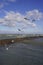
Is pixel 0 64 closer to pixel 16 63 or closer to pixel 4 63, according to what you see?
pixel 4 63

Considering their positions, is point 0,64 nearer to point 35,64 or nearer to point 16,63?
point 16,63

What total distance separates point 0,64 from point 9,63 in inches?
52.1

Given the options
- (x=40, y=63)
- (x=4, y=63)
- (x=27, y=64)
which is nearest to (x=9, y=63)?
(x=4, y=63)

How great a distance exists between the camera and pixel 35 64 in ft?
77.3

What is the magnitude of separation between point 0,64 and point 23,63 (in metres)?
3.12

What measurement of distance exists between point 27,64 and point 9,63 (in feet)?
7.89

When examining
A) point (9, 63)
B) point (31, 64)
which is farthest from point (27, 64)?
point (9, 63)

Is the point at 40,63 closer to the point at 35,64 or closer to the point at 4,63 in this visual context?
the point at 35,64

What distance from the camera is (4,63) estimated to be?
2378 cm

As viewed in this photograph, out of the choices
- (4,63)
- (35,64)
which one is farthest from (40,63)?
(4,63)

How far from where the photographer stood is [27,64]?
2338 centimetres

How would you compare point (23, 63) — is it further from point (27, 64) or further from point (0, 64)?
point (0, 64)

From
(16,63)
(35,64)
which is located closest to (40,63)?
(35,64)

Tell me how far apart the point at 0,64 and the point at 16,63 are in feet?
7.34
